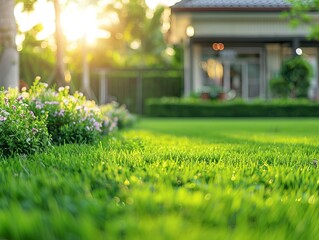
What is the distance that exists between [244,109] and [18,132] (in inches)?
714

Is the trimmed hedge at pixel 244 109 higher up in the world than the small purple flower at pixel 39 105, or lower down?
lower down

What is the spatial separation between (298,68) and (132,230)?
23.1 metres

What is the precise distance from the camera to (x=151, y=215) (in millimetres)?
2777

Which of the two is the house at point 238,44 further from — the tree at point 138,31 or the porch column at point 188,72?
the tree at point 138,31

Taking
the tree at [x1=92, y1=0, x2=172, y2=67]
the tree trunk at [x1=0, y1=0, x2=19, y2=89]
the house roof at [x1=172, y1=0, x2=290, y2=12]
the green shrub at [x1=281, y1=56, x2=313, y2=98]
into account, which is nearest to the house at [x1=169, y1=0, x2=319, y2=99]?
the house roof at [x1=172, y1=0, x2=290, y2=12]

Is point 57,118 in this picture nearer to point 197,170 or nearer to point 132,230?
point 197,170

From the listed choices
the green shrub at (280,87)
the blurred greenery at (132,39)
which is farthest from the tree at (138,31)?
the green shrub at (280,87)

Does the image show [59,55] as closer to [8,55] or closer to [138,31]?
[8,55]

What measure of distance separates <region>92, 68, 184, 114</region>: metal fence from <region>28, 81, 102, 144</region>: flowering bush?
1975 cm

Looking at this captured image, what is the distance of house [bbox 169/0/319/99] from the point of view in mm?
25484

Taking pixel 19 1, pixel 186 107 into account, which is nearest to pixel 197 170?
pixel 19 1

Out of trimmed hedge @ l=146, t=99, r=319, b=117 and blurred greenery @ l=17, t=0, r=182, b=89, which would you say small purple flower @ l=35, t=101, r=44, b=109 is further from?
blurred greenery @ l=17, t=0, r=182, b=89

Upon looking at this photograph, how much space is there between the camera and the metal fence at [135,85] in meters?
27.6

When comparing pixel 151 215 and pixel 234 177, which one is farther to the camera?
pixel 234 177
